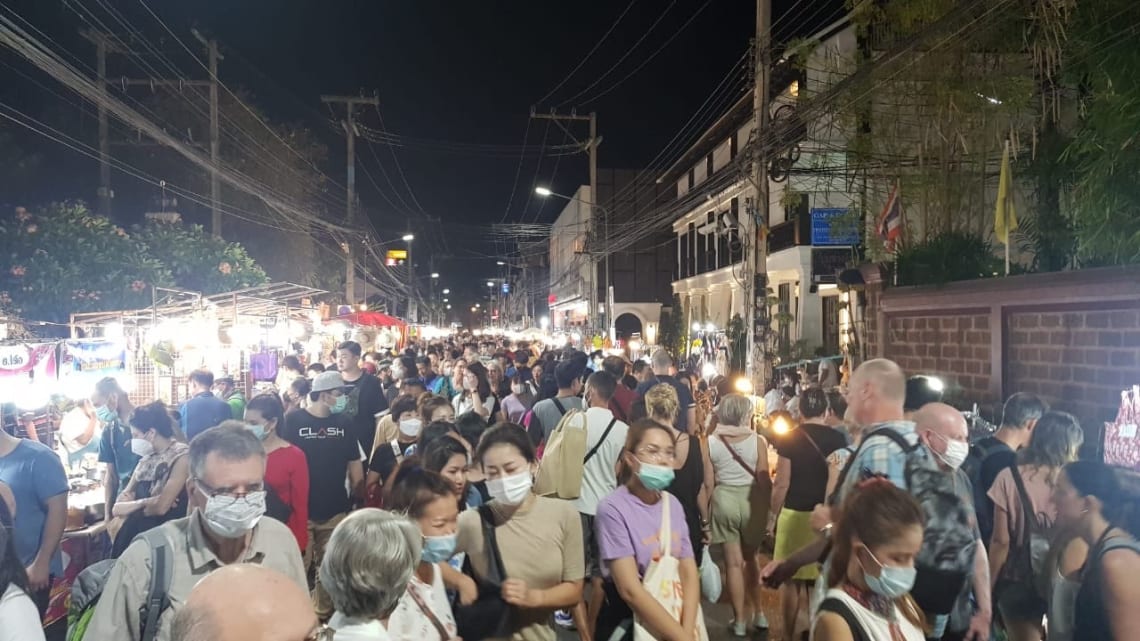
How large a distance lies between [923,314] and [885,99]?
4663 mm

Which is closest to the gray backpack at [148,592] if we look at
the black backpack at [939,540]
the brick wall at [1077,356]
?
the black backpack at [939,540]

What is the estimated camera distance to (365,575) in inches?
100

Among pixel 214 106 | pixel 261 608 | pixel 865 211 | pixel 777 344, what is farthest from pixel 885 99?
pixel 214 106

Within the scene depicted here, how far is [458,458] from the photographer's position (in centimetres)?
414

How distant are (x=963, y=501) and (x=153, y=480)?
481 cm

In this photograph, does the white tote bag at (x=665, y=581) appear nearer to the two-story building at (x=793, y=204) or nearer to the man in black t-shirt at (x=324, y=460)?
the man in black t-shirt at (x=324, y=460)

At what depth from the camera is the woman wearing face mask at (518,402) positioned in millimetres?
8107

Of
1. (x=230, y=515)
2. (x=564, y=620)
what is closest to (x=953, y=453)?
(x=230, y=515)

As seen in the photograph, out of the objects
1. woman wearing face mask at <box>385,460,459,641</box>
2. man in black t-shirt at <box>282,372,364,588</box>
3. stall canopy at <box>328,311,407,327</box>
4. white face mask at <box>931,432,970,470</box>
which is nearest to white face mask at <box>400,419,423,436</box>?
man in black t-shirt at <box>282,372,364,588</box>

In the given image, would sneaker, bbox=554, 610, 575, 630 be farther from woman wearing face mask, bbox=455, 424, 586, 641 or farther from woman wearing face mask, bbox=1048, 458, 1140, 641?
woman wearing face mask, bbox=1048, 458, 1140, 641

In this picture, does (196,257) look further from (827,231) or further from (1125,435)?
(1125,435)

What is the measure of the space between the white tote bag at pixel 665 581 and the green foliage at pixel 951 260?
7362 mm

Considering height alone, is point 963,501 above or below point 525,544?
above

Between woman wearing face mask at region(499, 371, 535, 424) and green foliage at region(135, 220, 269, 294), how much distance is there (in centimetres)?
989
